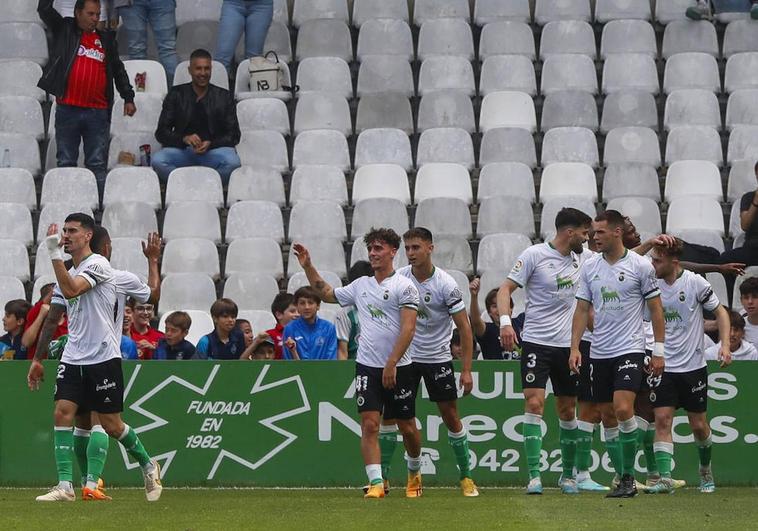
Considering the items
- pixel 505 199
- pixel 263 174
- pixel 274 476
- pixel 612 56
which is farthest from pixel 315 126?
pixel 274 476

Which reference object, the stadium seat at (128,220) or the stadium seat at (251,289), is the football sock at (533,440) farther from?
the stadium seat at (128,220)

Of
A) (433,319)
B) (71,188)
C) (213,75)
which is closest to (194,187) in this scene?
(71,188)

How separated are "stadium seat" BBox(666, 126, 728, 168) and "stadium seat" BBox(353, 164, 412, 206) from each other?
3393 millimetres

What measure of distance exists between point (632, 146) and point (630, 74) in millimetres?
1497

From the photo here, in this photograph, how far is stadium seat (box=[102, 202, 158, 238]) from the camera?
17.5 metres

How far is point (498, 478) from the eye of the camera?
14414 mm

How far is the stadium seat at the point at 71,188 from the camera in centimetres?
1773

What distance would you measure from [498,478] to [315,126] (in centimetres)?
636

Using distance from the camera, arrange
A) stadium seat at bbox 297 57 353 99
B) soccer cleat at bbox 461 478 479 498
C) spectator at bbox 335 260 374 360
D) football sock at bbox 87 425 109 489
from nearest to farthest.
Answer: football sock at bbox 87 425 109 489
soccer cleat at bbox 461 478 479 498
spectator at bbox 335 260 374 360
stadium seat at bbox 297 57 353 99

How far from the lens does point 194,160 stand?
18.2 meters

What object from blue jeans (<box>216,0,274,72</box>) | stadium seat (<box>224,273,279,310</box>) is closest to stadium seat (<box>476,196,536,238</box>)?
stadium seat (<box>224,273,279,310</box>)

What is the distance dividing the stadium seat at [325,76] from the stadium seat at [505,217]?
312cm

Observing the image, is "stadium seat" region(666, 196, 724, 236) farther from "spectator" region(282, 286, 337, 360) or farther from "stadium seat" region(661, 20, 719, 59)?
"spectator" region(282, 286, 337, 360)

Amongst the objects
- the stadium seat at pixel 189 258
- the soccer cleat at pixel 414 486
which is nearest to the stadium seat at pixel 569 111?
the stadium seat at pixel 189 258
